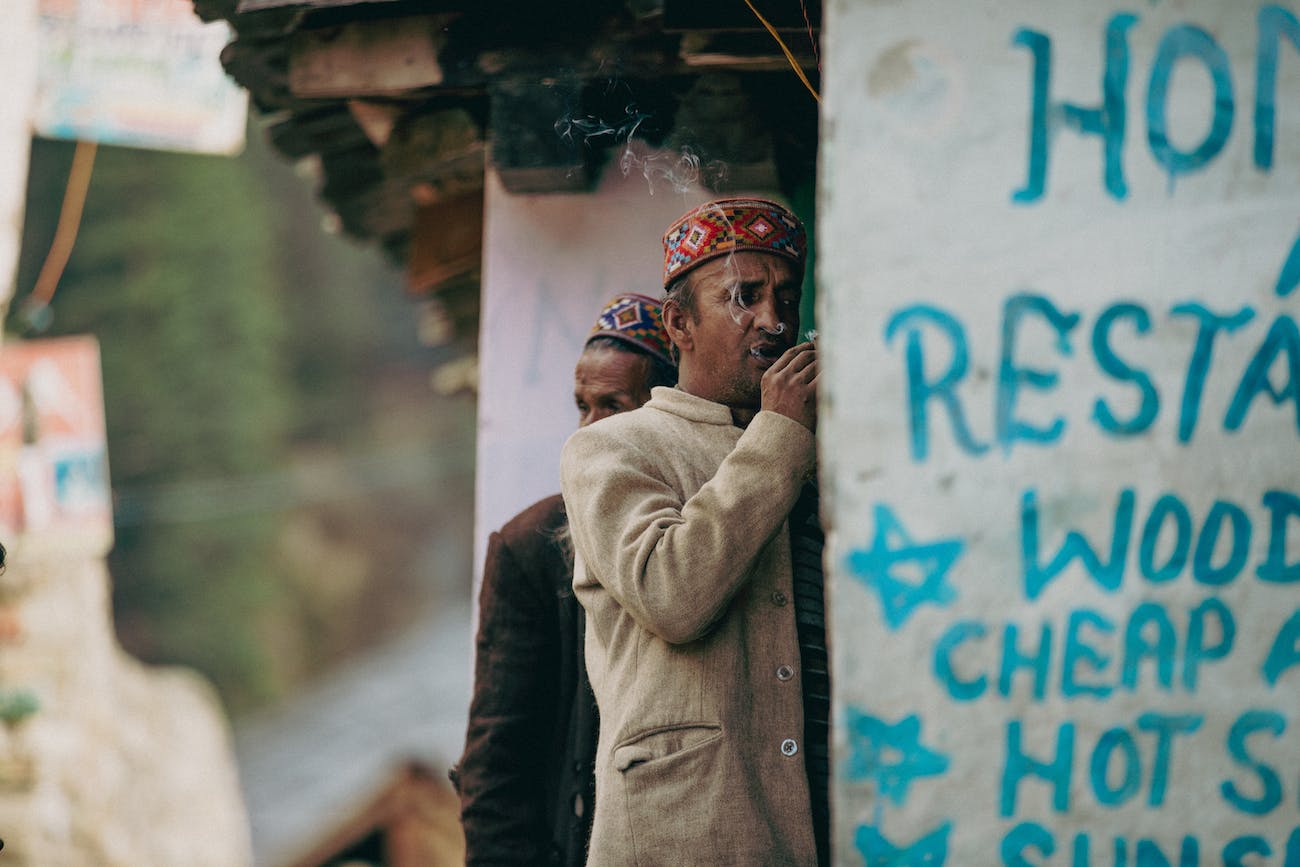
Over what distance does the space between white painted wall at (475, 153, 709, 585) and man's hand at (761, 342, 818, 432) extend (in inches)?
56.8

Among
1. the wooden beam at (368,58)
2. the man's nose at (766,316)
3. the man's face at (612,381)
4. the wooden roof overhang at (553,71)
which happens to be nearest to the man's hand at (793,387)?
the man's nose at (766,316)

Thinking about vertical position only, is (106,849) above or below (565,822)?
below

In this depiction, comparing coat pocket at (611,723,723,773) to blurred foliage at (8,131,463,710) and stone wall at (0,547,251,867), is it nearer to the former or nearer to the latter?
stone wall at (0,547,251,867)

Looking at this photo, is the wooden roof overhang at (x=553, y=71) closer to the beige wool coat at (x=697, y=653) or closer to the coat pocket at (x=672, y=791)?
the beige wool coat at (x=697, y=653)

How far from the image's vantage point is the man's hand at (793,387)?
84.0 inches

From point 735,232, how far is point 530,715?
1.10 metres

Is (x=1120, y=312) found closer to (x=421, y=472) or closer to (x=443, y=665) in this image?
(x=443, y=665)

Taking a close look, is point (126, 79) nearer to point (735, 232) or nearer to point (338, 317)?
point (735, 232)

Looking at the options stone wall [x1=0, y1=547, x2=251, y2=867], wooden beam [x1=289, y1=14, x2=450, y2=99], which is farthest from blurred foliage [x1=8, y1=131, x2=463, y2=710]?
wooden beam [x1=289, y1=14, x2=450, y2=99]

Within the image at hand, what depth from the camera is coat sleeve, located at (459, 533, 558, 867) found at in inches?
108

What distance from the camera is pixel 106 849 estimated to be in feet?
26.6

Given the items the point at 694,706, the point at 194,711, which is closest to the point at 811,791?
the point at 694,706

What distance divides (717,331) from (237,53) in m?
2.06

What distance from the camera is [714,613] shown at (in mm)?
2061
